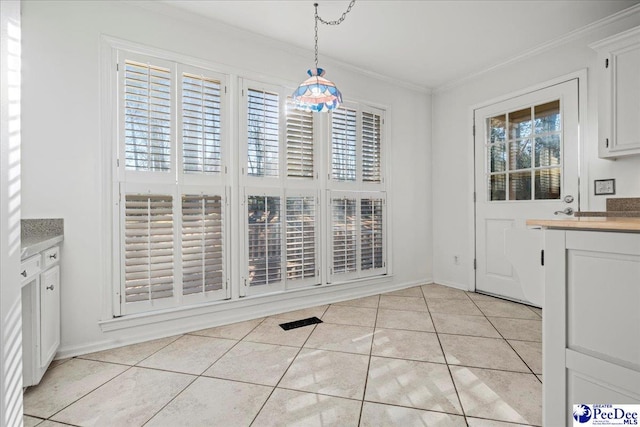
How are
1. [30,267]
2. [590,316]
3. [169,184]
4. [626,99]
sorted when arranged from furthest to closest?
1. [169,184]
2. [626,99]
3. [30,267]
4. [590,316]

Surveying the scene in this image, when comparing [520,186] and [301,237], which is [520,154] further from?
[301,237]

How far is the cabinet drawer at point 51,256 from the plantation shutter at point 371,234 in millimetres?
2637

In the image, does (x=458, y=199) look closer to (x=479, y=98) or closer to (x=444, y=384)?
(x=479, y=98)

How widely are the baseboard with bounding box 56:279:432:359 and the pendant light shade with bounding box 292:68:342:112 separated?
175 centimetres

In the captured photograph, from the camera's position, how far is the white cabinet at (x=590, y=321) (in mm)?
1024

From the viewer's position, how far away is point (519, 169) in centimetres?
329

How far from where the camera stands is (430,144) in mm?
4160

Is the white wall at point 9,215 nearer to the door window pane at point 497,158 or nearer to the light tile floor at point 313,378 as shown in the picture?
the light tile floor at point 313,378

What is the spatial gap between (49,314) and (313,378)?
5.34 ft

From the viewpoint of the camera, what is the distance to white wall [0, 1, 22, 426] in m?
0.77

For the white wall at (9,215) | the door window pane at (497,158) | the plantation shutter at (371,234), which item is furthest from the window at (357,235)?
the white wall at (9,215)

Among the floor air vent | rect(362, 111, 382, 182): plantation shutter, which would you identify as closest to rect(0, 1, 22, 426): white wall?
the floor air vent

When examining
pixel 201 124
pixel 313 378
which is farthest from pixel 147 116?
pixel 313 378

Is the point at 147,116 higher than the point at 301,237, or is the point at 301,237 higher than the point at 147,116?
the point at 147,116
